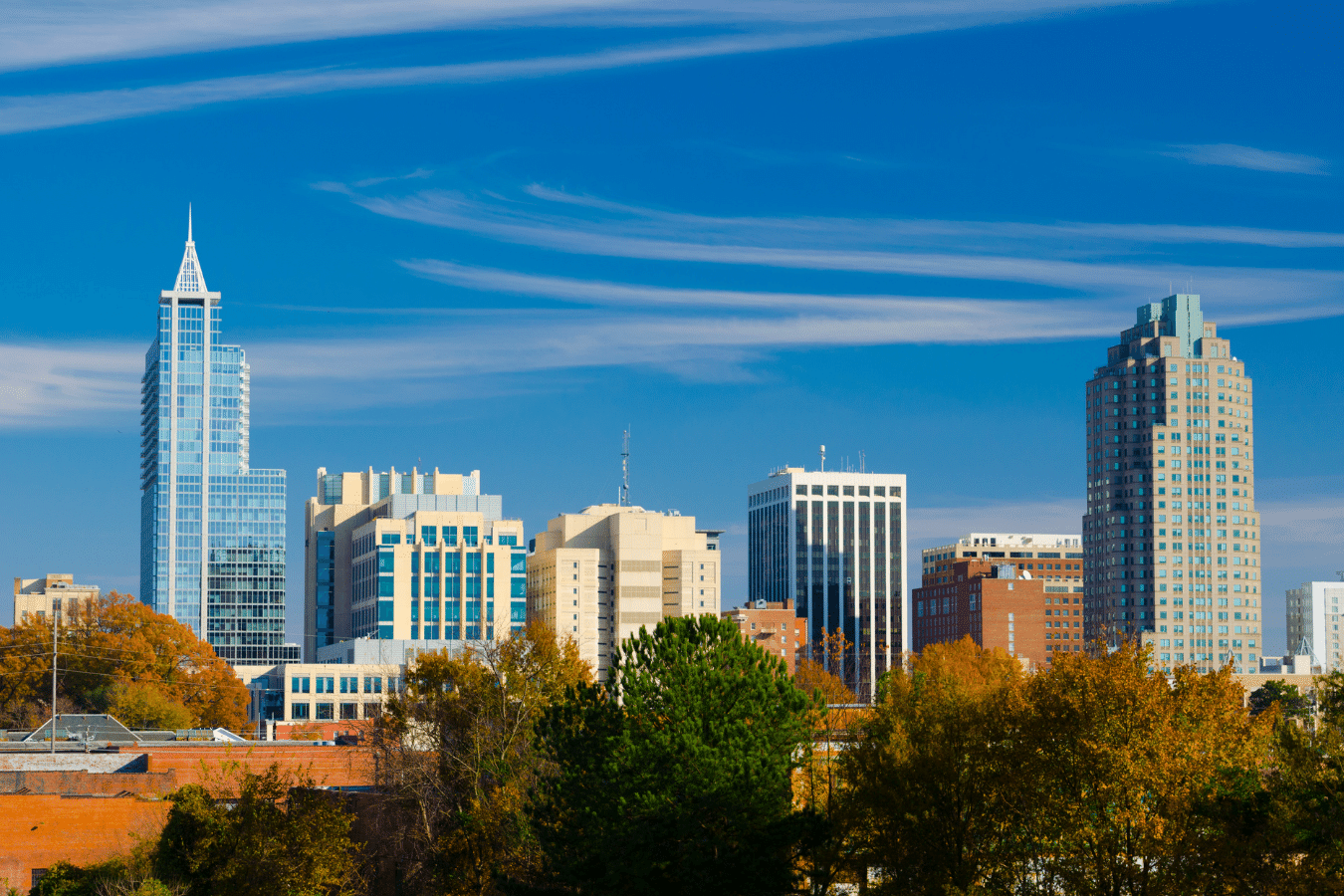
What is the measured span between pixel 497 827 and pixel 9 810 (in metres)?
25.5

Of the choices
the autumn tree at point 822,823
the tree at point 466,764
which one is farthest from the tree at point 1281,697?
the autumn tree at point 822,823

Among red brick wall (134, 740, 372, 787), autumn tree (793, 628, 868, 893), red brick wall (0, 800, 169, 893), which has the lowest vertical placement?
red brick wall (0, 800, 169, 893)

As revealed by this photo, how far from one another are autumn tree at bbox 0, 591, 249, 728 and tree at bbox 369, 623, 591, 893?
234 feet

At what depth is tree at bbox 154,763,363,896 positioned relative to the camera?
6494cm

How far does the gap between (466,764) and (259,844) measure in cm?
996

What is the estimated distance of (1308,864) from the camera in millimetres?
44375

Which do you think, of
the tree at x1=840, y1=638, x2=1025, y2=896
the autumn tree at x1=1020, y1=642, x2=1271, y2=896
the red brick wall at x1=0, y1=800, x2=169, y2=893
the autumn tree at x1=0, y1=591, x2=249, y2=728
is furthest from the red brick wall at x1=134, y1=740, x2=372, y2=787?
the autumn tree at x1=0, y1=591, x2=249, y2=728

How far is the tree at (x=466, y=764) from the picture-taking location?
221 ft

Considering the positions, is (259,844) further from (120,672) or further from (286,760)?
(120,672)

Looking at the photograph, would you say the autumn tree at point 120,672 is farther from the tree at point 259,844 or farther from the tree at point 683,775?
the tree at point 683,775

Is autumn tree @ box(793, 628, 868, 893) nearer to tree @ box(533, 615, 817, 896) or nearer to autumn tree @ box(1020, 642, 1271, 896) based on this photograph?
tree @ box(533, 615, 817, 896)

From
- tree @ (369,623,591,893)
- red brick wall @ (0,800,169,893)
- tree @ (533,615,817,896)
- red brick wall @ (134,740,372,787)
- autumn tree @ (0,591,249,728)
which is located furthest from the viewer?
autumn tree @ (0,591,249,728)

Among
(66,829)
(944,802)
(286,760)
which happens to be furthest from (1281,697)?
(66,829)

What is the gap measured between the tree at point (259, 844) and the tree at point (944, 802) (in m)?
21.0
